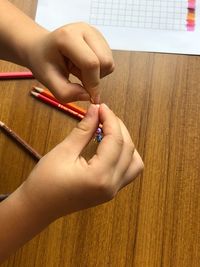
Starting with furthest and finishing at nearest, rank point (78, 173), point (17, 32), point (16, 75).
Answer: point (16, 75), point (17, 32), point (78, 173)

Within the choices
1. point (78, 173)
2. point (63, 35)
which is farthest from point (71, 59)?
point (78, 173)

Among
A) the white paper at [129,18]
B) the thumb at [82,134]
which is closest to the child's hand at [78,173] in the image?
the thumb at [82,134]

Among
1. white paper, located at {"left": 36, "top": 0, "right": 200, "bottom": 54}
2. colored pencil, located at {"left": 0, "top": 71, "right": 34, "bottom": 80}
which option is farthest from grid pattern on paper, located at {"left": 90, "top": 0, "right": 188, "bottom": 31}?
colored pencil, located at {"left": 0, "top": 71, "right": 34, "bottom": 80}

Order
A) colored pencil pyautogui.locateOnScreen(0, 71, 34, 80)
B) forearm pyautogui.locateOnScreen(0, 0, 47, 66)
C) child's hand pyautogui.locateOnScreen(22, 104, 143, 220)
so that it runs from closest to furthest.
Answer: child's hand pyautogui.locateOnScreen(22, 104, 143, 220), forearm pyautogui.locateOnScreen(0, 0, 47, 66), colored pencil pyautogui.locateOnScreen(0, 71, 34, 80)

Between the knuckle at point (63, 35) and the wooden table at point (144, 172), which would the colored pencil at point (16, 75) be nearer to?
the wooden table at point (144, 172)

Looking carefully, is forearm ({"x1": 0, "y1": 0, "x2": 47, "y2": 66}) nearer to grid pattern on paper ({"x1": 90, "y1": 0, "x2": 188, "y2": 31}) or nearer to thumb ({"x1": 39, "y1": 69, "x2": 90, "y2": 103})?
thumb ({"x1": 39, "y1": 69, "x2": 90, "y2": 103})

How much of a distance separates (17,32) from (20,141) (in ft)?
0.54

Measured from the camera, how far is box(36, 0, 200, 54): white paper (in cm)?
70

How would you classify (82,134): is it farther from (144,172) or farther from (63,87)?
(144,172)

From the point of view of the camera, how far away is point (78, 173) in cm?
46

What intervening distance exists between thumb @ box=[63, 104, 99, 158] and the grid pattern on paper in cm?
27

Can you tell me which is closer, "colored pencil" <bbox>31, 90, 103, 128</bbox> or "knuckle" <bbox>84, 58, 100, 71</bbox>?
"knuckle" <bbox>84, 58, 100, 71</bbox>

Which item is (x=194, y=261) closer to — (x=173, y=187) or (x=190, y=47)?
(x=173, y=187)

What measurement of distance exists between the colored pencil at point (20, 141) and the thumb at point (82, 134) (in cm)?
16
